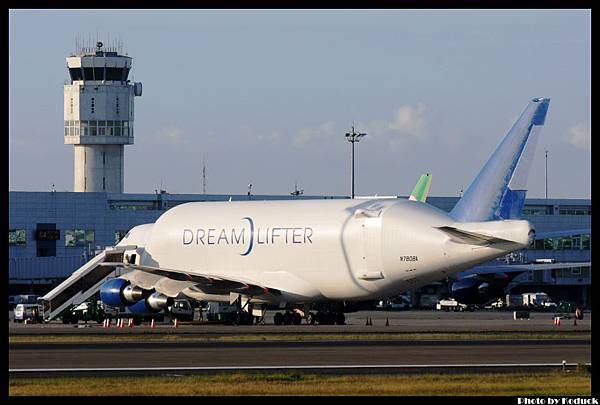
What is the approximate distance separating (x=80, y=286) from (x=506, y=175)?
26.0m

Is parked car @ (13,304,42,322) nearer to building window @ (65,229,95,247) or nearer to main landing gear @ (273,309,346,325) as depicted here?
main landing gear @ (273,309,346,325)

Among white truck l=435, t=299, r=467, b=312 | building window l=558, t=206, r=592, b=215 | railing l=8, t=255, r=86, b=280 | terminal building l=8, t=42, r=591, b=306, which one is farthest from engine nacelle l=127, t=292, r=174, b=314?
building window l=558, t=206, r=592, b=215

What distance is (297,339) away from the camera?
168ft

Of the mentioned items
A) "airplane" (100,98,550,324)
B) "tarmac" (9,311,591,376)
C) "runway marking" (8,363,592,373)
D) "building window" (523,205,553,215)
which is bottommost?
"runway marking" (8,363,592,373)

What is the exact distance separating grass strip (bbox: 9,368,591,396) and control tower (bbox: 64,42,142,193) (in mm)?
116302

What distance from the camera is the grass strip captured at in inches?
1181

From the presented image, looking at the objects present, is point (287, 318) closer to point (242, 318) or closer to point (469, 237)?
point (242, 318)

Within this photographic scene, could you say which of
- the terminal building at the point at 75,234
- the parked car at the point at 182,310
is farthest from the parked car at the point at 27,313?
the terminal building at the point at 75,234

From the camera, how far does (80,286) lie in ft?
258

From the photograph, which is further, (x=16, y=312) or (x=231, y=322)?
(x=16, y=312)

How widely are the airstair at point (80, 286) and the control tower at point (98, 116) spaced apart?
68.6 meters
